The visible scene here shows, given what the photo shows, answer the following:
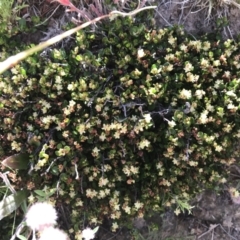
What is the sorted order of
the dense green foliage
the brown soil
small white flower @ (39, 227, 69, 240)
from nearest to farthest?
1. small white flower @ (39, 227, 69, 240)
2. the dense green foliage
3. the brown soil

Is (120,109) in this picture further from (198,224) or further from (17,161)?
(198,224)

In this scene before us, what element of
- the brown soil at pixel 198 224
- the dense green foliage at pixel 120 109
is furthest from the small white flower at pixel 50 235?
the brown soil at pixel 198 224

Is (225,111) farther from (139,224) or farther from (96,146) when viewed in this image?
(139,224)

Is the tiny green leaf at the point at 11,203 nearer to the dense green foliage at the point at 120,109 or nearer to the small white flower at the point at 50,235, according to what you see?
the dense green foliage at the point at 120,109

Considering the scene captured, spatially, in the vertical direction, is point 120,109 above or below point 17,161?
above

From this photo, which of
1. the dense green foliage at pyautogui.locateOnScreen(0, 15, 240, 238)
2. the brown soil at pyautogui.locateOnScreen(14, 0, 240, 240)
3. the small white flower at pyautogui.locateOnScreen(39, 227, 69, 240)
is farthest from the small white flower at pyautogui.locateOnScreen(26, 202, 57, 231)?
the brown soil at pyautogui.locateOnScreen(14, 0, 240, 240)

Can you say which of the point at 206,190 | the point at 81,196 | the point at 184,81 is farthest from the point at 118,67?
the point at 206,190

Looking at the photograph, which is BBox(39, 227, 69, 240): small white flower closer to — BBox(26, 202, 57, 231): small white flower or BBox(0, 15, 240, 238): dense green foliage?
BBox(26, 202, 57, 231): small white flower

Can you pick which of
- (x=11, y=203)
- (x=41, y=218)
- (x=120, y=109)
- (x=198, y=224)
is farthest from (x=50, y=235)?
(x=198, y=224)

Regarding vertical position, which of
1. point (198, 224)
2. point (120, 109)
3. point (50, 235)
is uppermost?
point (120, 109)
